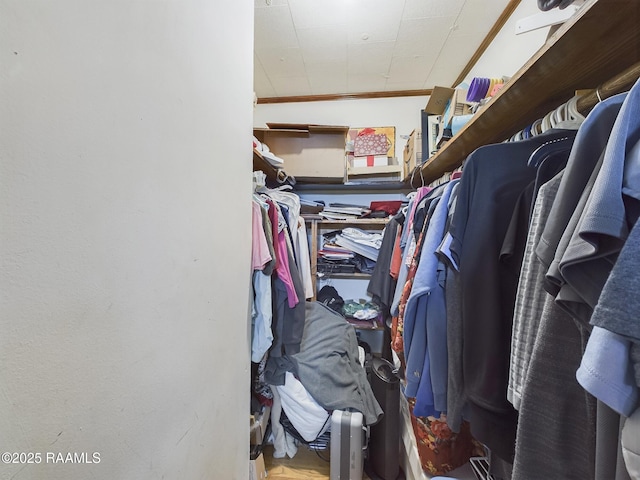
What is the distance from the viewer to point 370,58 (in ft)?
5.57

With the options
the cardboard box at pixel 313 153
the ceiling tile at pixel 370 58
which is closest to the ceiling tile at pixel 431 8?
the ceiling tile at pixel 370 58

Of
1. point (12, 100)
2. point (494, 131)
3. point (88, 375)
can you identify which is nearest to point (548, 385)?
point (88, 375)

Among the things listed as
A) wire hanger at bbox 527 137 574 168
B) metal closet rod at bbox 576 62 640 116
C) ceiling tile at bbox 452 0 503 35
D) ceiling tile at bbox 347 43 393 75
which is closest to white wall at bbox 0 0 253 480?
wire hanger at bbox 527 137 574 168

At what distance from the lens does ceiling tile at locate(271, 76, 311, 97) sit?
1.94 meters

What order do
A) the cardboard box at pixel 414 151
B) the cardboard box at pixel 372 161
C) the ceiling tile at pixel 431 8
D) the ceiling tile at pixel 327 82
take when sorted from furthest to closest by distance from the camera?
the cardboard box at pixel 372 161 < the ceiling tile at pixel 327 82 < the cardboard box at pixel 414 151 < the ceiling tile at pixel 431 8

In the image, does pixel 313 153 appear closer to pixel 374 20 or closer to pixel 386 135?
pixel 386 135

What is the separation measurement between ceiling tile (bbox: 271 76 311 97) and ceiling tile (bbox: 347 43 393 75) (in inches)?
15.2

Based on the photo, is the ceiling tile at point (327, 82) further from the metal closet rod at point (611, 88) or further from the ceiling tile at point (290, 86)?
the metal closet rod at point (611, 88)

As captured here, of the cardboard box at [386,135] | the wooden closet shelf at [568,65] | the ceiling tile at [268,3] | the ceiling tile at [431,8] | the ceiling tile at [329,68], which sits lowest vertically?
the wooden closet shelf at [568,65]

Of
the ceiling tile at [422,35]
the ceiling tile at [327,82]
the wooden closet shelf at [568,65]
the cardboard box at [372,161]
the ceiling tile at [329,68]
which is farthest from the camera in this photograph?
the cardboard box at [372,161]

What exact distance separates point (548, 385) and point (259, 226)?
0.91 metres

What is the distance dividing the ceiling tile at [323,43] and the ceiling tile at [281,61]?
0.06 meters

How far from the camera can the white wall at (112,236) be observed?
10.3 inches

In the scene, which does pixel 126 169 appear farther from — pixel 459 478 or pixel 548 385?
pixel 459 478
